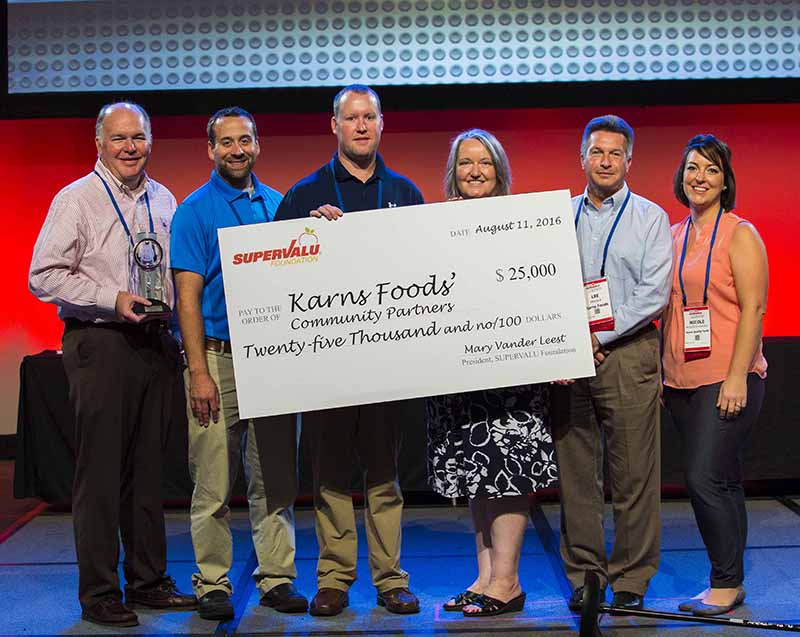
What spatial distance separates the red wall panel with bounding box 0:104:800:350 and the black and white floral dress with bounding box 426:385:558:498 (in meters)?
2.99

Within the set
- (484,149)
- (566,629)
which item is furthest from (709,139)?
(566,629)

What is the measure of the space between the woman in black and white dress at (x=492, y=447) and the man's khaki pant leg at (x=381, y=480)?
141 millimetres

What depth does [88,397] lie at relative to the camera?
11.0 ft

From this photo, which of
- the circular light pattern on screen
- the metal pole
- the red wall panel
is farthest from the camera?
the red wall panel

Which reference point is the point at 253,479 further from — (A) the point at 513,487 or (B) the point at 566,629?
(B) the point at 566,629

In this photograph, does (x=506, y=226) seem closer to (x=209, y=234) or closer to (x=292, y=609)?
(x=209, y=234)

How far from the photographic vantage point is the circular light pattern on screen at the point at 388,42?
5398 mm

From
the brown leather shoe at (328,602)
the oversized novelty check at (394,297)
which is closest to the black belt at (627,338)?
the oversized novelty check at (394,297)

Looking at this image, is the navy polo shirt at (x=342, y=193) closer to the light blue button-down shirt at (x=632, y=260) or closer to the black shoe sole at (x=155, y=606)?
the light blue button-down shirt at (x=632, y=260)

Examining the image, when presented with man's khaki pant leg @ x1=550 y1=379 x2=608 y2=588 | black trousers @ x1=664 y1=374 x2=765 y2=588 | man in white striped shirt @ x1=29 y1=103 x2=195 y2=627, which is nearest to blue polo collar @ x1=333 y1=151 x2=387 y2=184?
man in white striped shirt @ x1=29 y1=103 x2=195 y2=627

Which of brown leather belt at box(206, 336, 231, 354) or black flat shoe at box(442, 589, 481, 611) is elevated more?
brown leather belt at box(206, 336, 231, 354)

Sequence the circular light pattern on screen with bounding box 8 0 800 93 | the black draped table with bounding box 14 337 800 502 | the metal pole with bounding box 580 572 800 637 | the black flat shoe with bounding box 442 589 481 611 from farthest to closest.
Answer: the circular light pattern on screen with bounding box 8 0 800 93
the black draped table with bounding box 14 337 800 502
the black flat shoe with bounding box 442 589 481 611
the metal pole with bounding box 580 572 800 637

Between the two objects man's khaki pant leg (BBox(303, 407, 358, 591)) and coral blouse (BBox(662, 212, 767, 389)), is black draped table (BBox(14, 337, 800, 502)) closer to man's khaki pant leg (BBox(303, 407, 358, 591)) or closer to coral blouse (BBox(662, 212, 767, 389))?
man's khaki pant leg (BBox(303, 407, 358, 591))

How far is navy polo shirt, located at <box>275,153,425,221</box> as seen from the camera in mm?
3375
